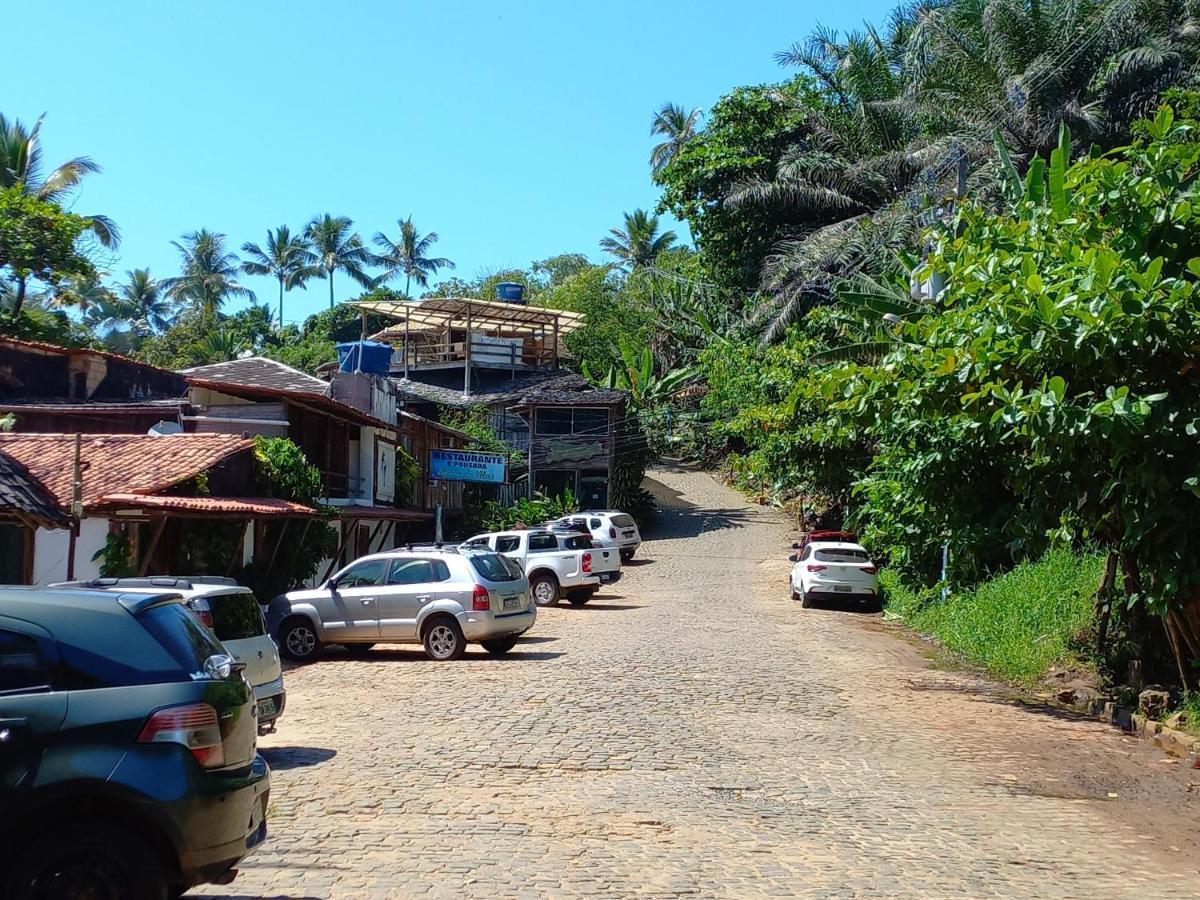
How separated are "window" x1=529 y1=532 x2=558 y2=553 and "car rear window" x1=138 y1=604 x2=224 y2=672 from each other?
70.7 ft

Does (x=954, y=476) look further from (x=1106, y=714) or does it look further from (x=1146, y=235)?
(x=1146, y=235)

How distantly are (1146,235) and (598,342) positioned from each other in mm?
52225

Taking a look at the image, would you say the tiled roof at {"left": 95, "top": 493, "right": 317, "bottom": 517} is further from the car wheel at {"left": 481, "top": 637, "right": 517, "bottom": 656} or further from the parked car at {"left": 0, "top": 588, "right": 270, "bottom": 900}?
the parked car at {"left": 0, "top": 588, "right": 270, "bottom": 900}

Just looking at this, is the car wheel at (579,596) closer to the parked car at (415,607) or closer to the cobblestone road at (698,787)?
the parked car at (415,607)

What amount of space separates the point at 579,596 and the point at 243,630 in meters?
16.9

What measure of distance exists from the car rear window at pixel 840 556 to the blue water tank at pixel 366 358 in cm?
1438

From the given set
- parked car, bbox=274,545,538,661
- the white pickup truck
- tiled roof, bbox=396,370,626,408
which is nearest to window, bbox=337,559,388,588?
parked car, bbox=274,545,538,661

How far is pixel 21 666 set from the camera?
5.50 meters

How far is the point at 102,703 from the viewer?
17.9 ft

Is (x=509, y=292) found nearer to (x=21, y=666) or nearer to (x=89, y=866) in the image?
(x=21, y=666)

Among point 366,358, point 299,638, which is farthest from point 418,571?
point 366,358

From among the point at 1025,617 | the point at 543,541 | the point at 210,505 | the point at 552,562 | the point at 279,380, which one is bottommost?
the point at 1025,617

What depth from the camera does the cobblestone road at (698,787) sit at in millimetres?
7176

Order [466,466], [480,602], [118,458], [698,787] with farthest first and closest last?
[466,466], [118,458], [480,602], [698,787]
